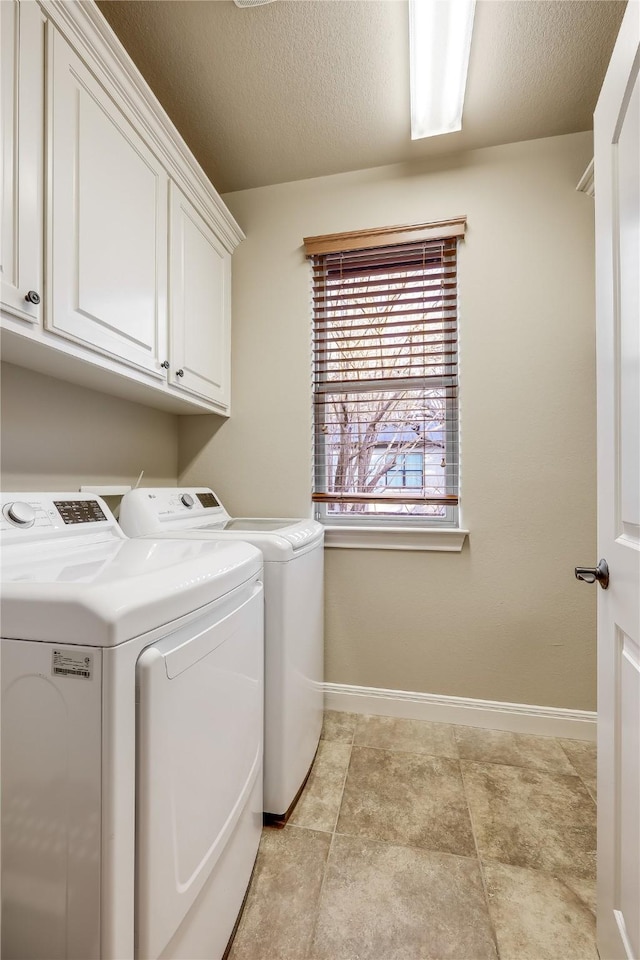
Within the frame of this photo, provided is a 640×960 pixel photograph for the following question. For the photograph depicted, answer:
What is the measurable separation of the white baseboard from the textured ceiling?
2.56 metres

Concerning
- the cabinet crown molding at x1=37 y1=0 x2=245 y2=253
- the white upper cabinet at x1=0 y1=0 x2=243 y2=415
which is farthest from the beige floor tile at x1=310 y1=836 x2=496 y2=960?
the cabinet crown molding at x1=37 y1=0 x2=245 y2=253

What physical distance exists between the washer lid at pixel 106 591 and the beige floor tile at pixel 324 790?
3.16 ft

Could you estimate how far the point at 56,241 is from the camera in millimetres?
1080

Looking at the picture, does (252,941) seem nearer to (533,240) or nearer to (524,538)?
(524,538)

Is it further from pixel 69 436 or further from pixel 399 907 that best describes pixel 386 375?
pixel 399 907

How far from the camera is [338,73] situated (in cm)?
161

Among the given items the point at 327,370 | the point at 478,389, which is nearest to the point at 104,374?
the point at 327,370

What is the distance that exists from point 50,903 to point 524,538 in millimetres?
1885

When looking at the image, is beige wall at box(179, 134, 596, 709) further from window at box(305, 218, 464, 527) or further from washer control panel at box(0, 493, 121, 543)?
washer control panel at box(0, 493, 121, 543)

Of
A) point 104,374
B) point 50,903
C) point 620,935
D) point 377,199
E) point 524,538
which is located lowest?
point 620,935

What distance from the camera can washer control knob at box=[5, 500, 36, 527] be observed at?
113cm

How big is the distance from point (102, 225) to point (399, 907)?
6.79 ft

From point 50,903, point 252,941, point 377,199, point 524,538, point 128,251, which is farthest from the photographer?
point 377,199

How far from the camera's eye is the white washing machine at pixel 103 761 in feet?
2.08
